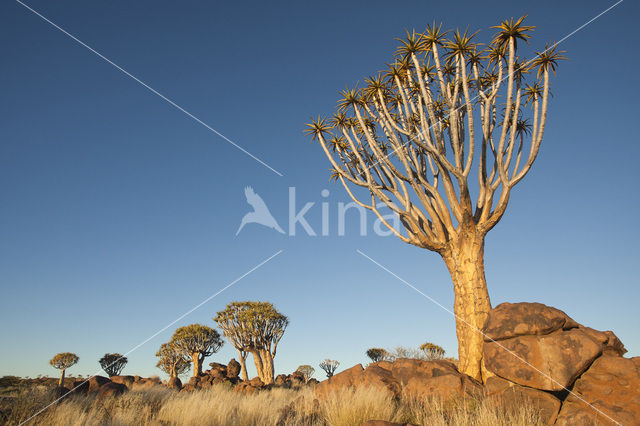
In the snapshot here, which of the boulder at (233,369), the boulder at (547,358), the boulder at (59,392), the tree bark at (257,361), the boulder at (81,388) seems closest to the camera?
the boulder at (547,358)

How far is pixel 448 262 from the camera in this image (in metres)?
10.8

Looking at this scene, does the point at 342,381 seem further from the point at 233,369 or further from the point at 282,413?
the point at 233,369

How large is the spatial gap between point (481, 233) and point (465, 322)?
243 centimetres

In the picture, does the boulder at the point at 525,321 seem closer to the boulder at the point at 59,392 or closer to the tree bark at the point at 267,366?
the boulder at the point at 59,392

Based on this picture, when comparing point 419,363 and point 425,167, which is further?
point 425,167

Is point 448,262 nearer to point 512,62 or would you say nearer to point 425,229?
point 425,229

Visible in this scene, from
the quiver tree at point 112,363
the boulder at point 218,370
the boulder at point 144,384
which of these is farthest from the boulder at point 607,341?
the quiver tree at point 112,363

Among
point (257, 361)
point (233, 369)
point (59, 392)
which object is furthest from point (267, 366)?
point (59, 392)

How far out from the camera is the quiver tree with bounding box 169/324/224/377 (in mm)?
31344

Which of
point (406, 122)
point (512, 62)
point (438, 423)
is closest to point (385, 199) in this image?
point (406, 122)

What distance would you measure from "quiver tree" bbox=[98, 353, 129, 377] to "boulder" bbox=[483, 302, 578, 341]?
3698cm

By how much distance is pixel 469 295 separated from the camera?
32.6 feet

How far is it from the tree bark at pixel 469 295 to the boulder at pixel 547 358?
1.74 meters

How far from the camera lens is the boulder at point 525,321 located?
780cm
